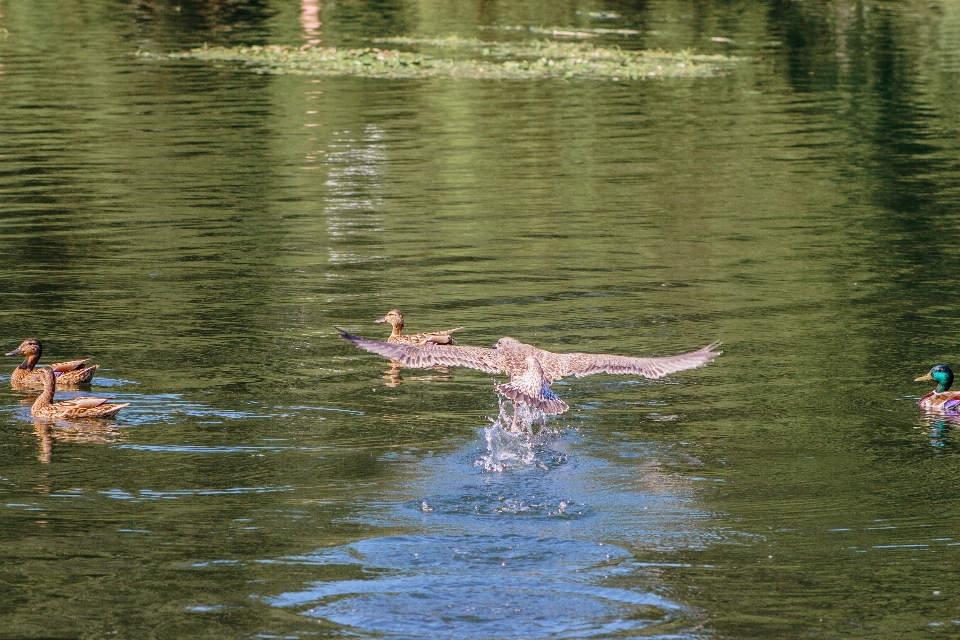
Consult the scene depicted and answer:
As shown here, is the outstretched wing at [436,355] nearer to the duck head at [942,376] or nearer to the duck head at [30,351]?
the duck head at [30,351]

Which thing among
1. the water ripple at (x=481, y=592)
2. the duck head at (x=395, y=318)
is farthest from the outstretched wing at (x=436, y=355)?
the duck head at (x=395, y=318)

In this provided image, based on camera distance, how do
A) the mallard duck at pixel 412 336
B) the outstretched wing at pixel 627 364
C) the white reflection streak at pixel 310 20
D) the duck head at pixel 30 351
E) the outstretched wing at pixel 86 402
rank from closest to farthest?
1. the outstretched wing at pixel 627 364
2. the outstretched wing at pixel 86 402
3. the duck head at pixel 30 351
4. the mallard duck at pixel 412 336
5. the white reflection streak at pixel 310 20

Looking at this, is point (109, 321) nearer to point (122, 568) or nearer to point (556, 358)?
point (556, 358)

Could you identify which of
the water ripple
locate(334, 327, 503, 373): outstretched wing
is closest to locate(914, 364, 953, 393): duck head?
locate(334, 327, 503, 373): outstretched wing

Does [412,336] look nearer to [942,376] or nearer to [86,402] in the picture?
[86,402]

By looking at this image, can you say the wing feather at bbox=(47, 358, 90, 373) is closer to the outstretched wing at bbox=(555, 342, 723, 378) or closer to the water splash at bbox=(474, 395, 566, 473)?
the water splash at bbox=(474, 395, 566, 473)

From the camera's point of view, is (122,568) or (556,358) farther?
(556,358)

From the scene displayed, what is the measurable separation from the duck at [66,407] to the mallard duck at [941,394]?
7313 millimetres

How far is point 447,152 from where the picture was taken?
29781 mm

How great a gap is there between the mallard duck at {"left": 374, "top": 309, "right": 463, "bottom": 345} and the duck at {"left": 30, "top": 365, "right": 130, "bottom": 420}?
308 cm

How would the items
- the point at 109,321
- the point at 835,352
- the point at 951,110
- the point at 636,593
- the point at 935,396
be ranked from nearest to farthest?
the point at 636,593
the point at 935,396
the point at 835,352
the point at 109,321
the point at 951,110

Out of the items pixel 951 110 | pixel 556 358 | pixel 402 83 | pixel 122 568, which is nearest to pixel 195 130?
pixel 402 83

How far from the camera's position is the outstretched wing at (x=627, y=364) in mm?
12758

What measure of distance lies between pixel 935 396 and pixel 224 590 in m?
7.32
